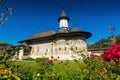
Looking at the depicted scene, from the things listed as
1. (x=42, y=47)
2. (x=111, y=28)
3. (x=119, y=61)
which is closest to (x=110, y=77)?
(x=119, y=61)

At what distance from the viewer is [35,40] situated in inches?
1848

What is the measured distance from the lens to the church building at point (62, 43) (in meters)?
38.8

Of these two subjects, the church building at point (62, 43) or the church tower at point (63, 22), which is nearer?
the church building at point (62, 43)

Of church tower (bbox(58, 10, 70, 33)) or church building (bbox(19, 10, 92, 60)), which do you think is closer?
church building (bbox(19, 10, 92, 60))

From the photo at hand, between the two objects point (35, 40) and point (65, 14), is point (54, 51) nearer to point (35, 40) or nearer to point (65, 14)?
point (35, 40)

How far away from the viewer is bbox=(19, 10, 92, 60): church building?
38.8 metres

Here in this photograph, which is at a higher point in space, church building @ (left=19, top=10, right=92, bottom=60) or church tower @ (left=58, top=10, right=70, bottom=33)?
church tower @ (left=58, top=10, right=70, bottom=33)

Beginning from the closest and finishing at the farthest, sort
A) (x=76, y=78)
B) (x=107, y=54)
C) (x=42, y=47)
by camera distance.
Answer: (x=107, y=54), (x=76, y=78), (x=42, y=47)

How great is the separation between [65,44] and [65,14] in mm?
10503

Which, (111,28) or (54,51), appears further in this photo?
(54,51)

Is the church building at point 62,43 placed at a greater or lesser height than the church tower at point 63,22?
lesser

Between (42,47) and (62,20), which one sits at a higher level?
(62,20)

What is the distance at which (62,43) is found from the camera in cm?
3944

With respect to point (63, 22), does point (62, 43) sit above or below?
below
